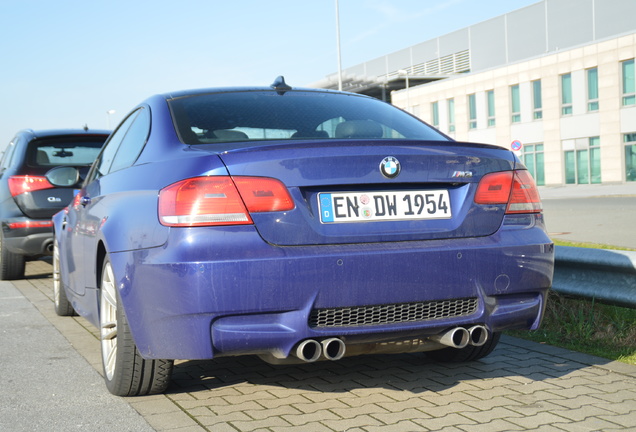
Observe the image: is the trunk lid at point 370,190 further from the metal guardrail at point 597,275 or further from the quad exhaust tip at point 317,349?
the metal guardrail at point 597,275

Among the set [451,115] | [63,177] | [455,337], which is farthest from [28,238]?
[451,115]

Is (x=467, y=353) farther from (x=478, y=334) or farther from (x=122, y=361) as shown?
(x=122, y=361)

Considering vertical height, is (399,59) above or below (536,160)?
above

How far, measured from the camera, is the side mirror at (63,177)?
5996 millimetres

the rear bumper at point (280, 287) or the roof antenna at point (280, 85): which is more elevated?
the roof antenna at point (280, 85)

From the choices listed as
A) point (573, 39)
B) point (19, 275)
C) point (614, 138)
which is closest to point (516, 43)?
point (573, 39)

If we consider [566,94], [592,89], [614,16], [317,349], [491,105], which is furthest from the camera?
[614,16]

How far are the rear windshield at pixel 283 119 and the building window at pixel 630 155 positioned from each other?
37464 mm

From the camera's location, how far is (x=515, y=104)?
4681cm

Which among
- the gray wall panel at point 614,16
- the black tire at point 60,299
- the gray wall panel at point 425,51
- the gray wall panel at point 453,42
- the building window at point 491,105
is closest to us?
the black tire at point 60,299

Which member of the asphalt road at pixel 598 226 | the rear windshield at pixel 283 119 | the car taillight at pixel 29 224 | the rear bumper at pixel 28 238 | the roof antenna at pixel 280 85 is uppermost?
the roof antenna at pixel 280 85

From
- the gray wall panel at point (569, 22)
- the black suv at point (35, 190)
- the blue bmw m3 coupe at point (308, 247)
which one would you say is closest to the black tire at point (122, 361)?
the blue bmw m3 coupe at point (308, 247)

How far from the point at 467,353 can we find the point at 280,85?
6.28ft

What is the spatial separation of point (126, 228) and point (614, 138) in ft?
129
